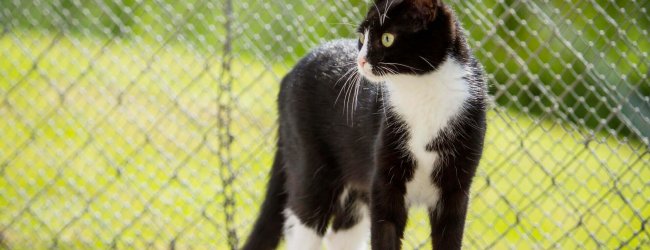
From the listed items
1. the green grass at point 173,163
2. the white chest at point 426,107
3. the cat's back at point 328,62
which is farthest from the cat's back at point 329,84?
the green grass at point 173,163

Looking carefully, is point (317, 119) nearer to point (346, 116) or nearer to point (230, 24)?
point (346, 116)

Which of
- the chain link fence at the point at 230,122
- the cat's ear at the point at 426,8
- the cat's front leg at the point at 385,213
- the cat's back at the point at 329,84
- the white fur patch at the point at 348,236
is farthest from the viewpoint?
the chain link fence at the point at 230,122

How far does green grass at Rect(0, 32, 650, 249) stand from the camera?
3.31m

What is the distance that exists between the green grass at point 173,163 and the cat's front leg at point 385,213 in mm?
729

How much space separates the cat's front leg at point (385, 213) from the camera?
2.42m

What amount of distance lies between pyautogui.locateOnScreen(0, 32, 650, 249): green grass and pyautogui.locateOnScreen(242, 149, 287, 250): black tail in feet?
0.94

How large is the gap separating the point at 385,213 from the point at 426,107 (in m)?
0.30

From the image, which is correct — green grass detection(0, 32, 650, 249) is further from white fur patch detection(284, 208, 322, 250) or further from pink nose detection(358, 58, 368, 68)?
pink nose detection(358, 58, 368, 68)

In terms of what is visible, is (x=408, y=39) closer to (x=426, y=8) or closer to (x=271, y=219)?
(x=426, y=8)

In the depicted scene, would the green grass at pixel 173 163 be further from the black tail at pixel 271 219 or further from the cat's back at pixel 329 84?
the cat's back at pixel 329 84

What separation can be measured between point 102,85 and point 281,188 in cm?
148

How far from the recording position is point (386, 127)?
2.44 metres

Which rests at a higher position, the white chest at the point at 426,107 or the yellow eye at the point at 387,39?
the yellow eye at the point at 387,39

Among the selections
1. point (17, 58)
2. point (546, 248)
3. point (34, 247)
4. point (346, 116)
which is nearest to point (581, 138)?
point (546, 248)
